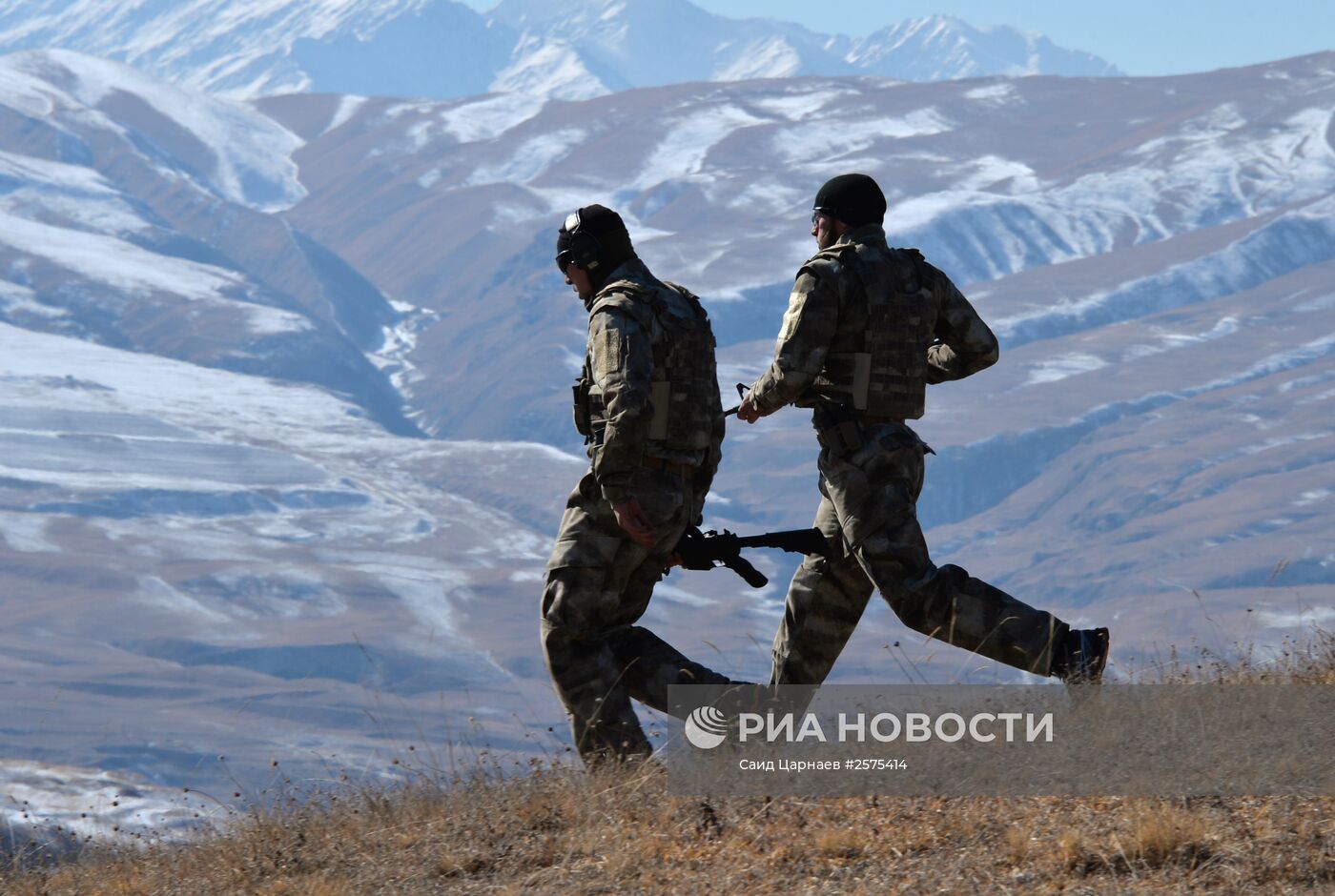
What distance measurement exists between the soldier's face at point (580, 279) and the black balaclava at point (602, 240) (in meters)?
0.03

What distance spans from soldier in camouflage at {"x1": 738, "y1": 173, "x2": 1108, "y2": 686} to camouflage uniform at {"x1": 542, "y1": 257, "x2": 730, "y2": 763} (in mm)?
398

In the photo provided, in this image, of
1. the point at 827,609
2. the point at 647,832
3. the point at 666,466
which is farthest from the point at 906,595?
the point at 647,832

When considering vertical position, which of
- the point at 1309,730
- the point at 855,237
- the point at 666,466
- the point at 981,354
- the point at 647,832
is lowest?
the point at 647,832

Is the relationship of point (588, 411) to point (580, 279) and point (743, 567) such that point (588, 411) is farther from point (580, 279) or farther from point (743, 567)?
point (743, 567)

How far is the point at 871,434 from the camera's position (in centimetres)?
724

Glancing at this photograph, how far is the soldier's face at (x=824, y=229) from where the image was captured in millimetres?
7516

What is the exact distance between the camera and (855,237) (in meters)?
7.50

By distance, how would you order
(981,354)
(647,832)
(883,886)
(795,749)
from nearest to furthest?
(883,886) → (647,832) → (795,749) → (981,354)

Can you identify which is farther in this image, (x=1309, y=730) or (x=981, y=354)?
(x=981, y=354)

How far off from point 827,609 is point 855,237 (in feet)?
5.64

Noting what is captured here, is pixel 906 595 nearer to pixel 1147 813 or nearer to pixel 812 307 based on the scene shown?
pixel 812 307

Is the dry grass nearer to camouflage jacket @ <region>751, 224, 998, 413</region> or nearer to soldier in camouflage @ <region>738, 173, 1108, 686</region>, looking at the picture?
soldier in camouflage @ <region>738, 173, 1108, 686</region>

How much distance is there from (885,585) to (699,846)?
5.43 feet

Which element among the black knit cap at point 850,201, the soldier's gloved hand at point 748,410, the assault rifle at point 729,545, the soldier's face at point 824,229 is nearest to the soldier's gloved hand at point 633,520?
the assault rifle at point 729,545
